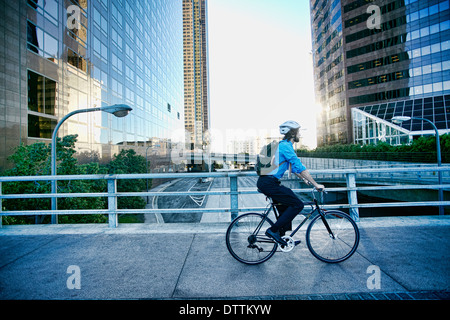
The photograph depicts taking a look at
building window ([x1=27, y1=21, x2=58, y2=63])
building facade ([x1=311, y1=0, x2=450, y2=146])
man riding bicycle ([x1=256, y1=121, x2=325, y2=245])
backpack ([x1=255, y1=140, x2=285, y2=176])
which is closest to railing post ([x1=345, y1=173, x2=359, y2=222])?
man riding bicycle ([x1=256, y1=121, x2=325, y2=245])

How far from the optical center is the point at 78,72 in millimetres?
25547

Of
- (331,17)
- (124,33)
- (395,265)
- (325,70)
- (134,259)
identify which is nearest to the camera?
(395,265)

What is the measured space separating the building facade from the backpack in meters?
39.9

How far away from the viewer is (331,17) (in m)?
62.0

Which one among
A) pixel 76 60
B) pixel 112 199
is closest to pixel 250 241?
pixel 112 199

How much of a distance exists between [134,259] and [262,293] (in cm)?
209

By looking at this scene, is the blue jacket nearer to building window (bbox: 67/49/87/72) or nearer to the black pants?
the black pants

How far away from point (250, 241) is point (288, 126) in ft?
6.14

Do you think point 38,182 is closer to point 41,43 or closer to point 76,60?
point 41,43

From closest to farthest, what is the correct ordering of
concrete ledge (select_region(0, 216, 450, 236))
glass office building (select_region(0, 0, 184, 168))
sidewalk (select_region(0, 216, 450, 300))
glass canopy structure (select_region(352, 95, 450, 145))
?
sidewalk (select_region(0, 216, 450, 300)), concrete ledge (select_region(0, 216, 450, 236)), glass office building (select_region(0, 0, 184, 168)), glass canopy structure (select_region(352, 95, 450, 145))

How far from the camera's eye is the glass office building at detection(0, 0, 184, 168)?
18.3m

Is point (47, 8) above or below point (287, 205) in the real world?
above
